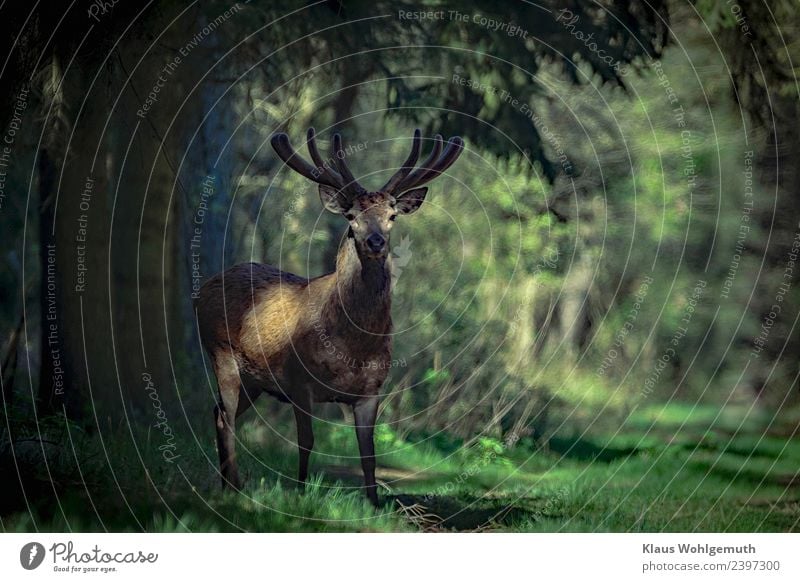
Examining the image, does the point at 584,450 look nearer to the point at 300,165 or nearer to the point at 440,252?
the point at 440,252

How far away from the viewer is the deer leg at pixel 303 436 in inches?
440

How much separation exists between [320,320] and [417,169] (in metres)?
1.49

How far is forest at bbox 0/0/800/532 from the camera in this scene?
1153 centimetres

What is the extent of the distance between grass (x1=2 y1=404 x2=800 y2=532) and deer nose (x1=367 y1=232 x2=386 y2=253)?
7.22ft

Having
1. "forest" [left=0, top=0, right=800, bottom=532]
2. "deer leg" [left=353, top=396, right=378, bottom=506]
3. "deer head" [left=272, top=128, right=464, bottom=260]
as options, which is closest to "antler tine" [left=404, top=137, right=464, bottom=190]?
"deer head" [left=272, top=128, right=464, bottom=260]

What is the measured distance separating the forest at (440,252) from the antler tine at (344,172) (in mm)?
1670

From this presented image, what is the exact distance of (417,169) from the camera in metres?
11.0

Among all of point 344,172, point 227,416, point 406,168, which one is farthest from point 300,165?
point 227,416
